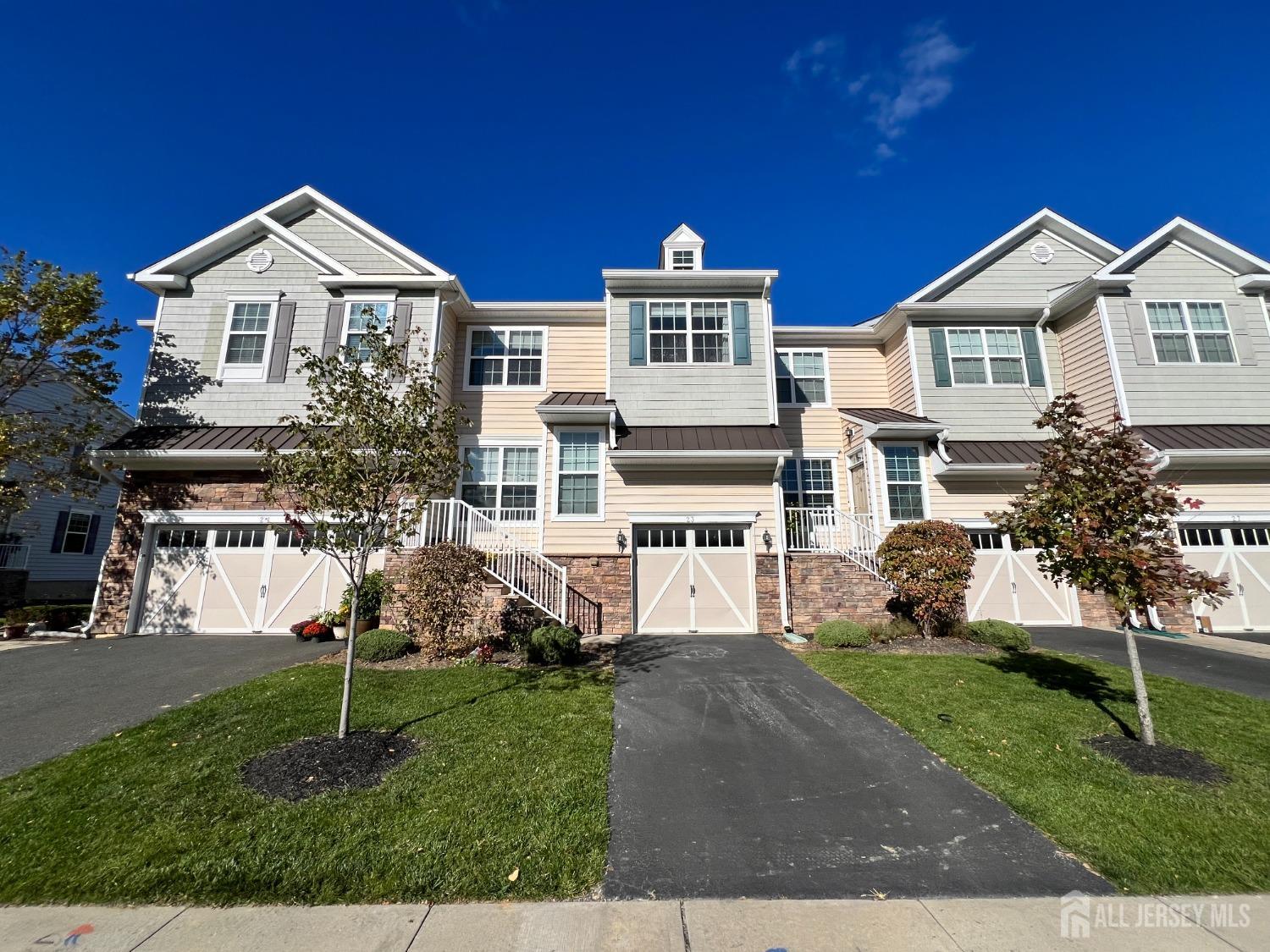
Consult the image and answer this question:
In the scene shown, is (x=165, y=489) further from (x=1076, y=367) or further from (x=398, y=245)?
(x=1076, y=367)

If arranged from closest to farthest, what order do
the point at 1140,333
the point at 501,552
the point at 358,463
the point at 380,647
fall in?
the point at 358,463 → the point at 380,647 → the point at 501,552 → the point at 1140,333

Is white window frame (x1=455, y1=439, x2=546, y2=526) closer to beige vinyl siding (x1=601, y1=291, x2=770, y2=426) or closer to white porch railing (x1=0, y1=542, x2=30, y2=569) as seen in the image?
beige vinyl siding (x1=601, y1=291, x2=770, y2=426)

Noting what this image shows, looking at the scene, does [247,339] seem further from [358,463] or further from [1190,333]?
[1190,333]

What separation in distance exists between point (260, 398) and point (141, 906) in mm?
13055

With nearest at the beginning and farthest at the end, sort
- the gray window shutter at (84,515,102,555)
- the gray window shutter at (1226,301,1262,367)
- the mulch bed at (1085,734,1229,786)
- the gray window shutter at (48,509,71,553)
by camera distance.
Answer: the mulch bed at (1085,734,1229,786), the gray window shutter at (1226,301,1262,367), the gray window shutter at (48,509,71,553), the gray window shutter at (84,515,102,555)

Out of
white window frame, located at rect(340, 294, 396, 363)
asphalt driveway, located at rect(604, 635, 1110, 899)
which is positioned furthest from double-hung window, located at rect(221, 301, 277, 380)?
asphalt driveway, located at rect(604, 635, 1110, 899)

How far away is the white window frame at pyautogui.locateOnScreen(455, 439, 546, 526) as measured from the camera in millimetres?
13422

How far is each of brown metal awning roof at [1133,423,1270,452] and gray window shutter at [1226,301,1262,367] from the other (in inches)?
71.7

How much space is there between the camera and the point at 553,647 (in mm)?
9438

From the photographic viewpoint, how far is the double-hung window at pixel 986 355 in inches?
580

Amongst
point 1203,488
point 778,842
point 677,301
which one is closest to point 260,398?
point 677,301

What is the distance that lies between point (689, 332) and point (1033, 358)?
390 inches

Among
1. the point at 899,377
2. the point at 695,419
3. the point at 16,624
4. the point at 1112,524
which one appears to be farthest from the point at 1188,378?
the point at 16,624

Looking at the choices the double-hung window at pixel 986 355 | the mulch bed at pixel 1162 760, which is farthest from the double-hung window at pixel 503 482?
the double-hung window at pixel 986 355
